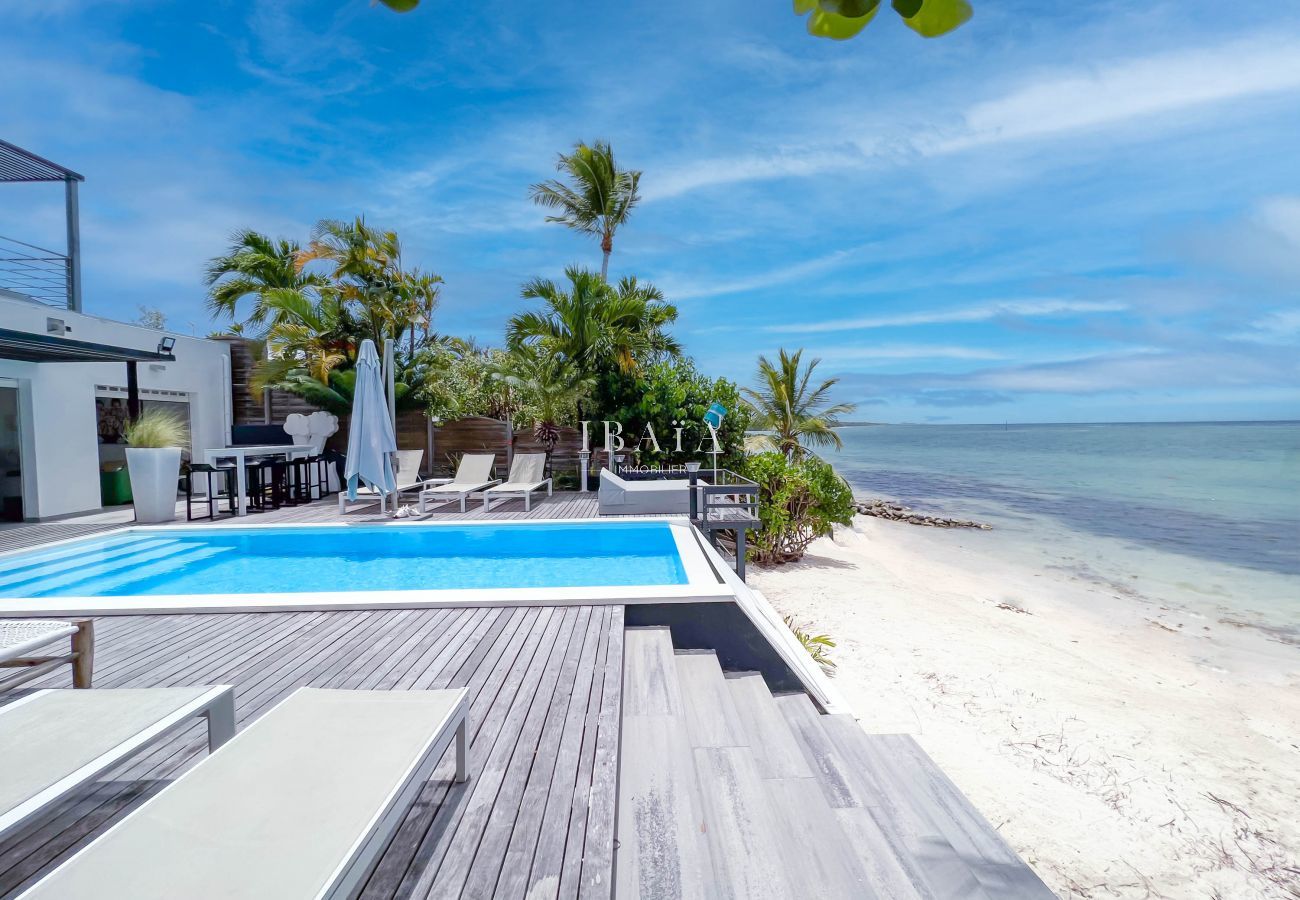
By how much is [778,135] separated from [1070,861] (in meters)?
12.8

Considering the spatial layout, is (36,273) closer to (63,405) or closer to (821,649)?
(63,405)

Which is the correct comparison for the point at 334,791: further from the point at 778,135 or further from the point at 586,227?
the point at 586,227

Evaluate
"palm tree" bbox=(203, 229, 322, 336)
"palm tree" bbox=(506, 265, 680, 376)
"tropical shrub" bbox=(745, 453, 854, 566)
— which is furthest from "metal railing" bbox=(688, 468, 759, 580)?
"palm tree" bbox=(203, 229, 322, 336)

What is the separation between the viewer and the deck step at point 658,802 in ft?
5.98

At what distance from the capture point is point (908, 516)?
1884 centimetres

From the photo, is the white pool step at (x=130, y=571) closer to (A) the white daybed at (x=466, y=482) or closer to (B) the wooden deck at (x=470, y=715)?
(B) the wooden deck at (x=470, y=715)

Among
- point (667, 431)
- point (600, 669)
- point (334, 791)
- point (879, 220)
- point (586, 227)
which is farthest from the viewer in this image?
point (879, 220)

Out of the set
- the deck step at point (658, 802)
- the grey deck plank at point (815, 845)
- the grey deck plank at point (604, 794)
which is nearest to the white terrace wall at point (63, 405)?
the grey deck plank at point (604, 794)

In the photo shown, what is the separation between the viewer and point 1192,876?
336 centimetres

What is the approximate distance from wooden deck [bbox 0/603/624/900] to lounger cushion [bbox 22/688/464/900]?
288 millimetres

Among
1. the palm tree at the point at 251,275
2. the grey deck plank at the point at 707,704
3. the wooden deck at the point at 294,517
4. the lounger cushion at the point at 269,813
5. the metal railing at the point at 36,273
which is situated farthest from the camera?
the palm tree at the point at 251,275

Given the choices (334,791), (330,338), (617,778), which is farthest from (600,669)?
(330,338)

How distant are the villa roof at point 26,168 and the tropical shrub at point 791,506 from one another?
12297 millimetres

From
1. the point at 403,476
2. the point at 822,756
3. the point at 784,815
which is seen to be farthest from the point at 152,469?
the point at 784,815
